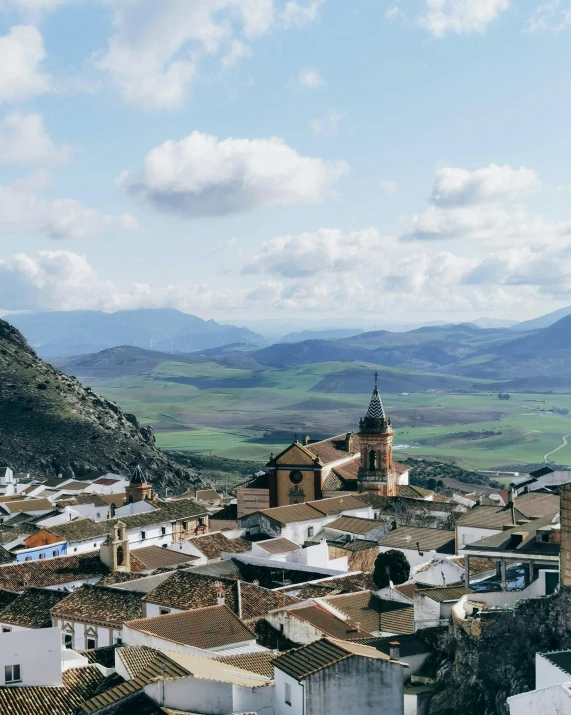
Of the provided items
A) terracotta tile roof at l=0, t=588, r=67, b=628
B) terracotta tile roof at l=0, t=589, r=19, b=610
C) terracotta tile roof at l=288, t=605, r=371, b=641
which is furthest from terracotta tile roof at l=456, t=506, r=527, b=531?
terracotta tile roof at l=0, t=589, r=19, b=610

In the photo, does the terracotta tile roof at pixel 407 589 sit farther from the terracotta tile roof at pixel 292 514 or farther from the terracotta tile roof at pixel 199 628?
the terracotta tile roof at pixel 292 514

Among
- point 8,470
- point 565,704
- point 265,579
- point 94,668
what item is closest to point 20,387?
point 8,470

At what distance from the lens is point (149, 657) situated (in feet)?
81.8

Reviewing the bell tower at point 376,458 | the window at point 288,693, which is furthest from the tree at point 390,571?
the bell tower at point 376,458

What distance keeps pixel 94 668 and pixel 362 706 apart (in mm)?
7626

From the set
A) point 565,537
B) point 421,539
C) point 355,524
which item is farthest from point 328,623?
point 355,524

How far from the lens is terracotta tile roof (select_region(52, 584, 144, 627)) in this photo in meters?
35.7

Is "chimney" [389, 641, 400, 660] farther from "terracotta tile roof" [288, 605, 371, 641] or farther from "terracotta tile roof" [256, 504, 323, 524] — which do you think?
"terracotta tile roof" [256, 504, 323, 524]

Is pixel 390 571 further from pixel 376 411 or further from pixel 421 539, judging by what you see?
pixel 376 411

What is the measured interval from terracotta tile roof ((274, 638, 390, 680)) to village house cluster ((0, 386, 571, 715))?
54 millimetres

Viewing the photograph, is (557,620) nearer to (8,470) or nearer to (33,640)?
(33,640)

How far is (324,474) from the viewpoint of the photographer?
6644cm

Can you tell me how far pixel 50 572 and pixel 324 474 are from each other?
25.5 metres

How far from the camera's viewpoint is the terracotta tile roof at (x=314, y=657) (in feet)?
72.5
